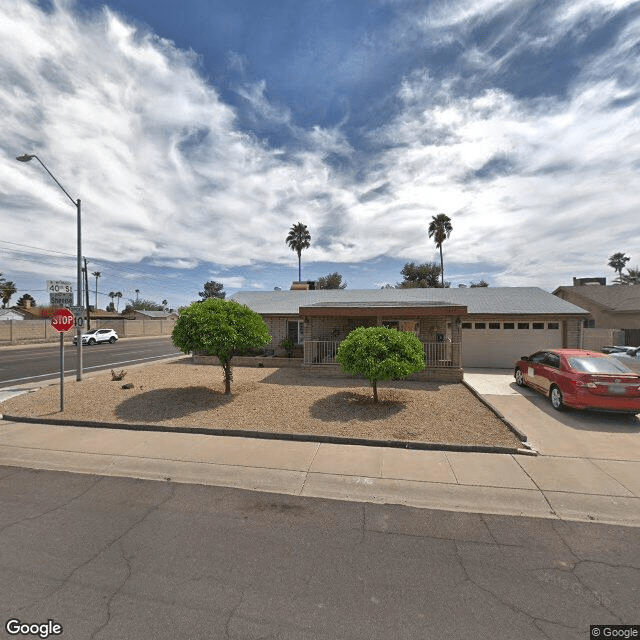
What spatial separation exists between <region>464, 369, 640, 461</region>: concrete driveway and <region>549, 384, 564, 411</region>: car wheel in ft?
0.47

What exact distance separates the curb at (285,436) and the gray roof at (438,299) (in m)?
10.2

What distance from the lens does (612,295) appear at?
94.3 ft

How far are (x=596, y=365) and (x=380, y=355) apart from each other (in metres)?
5.26

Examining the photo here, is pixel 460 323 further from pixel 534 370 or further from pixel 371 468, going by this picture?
pixel 371 468

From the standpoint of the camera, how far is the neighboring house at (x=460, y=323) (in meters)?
12.2

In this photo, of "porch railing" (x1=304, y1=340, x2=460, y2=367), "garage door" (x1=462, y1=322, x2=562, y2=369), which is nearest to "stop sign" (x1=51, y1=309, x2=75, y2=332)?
"porch railing" (x1=304, y1=340, x2=460, y2=367)

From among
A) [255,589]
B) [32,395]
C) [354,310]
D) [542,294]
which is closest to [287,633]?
[255,589]

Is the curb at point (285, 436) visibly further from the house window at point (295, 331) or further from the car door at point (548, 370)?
the house window at point (295, 331)

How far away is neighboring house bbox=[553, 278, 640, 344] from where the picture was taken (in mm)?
25969

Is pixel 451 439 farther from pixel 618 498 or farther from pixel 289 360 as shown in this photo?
pixel 289 360

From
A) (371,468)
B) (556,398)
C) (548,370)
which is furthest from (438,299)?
(371,468)

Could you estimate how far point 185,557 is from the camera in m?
3.32

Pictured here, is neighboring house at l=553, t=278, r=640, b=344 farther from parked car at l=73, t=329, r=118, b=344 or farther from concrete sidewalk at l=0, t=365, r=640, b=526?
parked car at l=73, t=329, r=118, b=344

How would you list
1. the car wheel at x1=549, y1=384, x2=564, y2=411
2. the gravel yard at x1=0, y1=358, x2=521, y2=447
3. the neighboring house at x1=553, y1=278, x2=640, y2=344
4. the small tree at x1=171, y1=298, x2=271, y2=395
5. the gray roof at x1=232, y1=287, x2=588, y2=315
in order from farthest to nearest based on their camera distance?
the neighboring house at x1=553, y1=278, x2=640, y2=344
the gray roof at x1=232, y1=287, x2=588, y2=315
the small tree at x1=171, y1=298, x2=271, y2=395
the car wheel at x1=549, y1=384, x2=564, y2=411
the gravel yard at x1=0, y1=358, x2=521, y2=447
